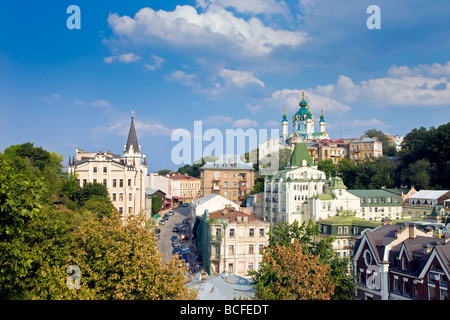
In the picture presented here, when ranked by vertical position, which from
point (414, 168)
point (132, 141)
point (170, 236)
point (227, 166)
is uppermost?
point (132, 141)

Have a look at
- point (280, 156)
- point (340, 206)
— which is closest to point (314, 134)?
point (280, 156)

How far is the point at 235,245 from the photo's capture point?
130 feet

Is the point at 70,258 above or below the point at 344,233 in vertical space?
above

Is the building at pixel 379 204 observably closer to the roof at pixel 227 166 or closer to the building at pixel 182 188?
the roof at pixel 227 166

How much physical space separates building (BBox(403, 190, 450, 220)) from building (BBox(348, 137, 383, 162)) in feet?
135

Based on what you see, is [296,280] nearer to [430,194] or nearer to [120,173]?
[120,173]

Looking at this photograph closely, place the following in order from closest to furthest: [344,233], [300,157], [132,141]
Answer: [344,233], [132,141], [300,157]

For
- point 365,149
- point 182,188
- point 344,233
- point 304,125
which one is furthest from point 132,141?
point 304,125

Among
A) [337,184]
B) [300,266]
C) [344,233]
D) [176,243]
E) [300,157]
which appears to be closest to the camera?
[300,266]

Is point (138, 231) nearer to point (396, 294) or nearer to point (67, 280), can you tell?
point (67, 280)

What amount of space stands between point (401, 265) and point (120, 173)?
44124mm

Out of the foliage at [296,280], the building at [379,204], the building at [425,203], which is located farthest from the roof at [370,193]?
the foliage at [296,280]

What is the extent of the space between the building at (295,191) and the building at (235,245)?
2183 cm

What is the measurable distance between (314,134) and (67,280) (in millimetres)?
144296
